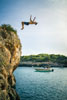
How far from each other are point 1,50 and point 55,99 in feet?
46.4

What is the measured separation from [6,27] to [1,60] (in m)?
9.92

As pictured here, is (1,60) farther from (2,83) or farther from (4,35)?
(4,35)

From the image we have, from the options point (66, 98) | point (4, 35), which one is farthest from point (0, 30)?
point (66, 98)

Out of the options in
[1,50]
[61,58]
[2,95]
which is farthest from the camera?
[61,58]

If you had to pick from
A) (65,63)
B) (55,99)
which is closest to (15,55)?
(55,99)

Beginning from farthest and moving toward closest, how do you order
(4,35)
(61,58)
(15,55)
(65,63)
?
(61,58), (65,63), (15,55), (4,35)

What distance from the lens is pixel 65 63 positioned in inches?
6998

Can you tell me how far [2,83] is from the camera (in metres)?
18.4

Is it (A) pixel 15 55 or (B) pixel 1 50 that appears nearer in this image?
(B) pixel 1 50

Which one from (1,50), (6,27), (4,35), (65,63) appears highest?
(6,27)

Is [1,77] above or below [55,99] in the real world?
above

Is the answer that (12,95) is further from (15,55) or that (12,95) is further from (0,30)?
(0,30)

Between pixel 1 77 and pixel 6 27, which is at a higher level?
pixel 6 27

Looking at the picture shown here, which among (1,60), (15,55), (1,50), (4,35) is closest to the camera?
(1,60)
